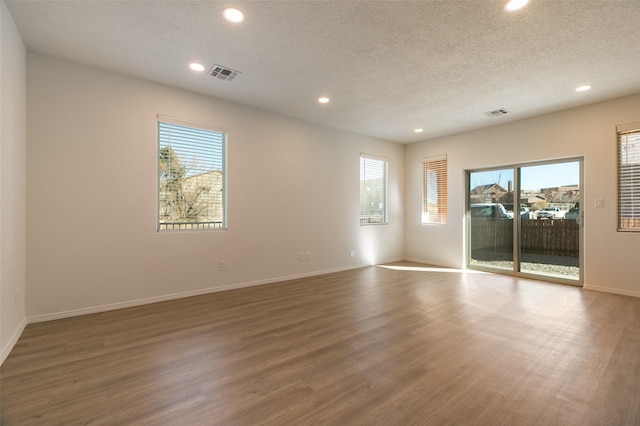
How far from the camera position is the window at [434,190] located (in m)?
6.55

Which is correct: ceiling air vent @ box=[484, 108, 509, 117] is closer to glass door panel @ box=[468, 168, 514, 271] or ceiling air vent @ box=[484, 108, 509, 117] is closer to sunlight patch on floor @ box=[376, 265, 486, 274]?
glass door panel @ box=[468, 168, 514, 271]

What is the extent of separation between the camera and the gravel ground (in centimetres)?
489

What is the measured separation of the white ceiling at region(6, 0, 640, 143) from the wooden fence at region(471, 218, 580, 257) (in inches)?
79.7

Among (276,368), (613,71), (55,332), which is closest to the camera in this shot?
(276,368)

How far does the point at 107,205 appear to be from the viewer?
355cm

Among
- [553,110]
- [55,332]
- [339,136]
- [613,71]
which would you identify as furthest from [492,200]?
[55,332]

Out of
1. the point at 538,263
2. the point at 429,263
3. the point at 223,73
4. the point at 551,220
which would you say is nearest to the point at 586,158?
the point at 551,220

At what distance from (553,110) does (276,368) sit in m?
5.73

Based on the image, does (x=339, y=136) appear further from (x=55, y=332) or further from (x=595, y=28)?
(x=55, y=332)

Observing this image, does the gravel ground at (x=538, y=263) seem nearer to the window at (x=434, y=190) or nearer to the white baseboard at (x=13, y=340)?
the window at (x=434, y=190)

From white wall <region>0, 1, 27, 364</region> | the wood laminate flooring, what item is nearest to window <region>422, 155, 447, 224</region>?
the wood laminate flooring

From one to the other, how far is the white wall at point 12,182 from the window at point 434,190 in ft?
22.2

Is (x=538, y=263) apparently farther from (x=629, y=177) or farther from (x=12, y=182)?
(x=12, y=182)

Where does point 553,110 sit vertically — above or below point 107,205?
above
